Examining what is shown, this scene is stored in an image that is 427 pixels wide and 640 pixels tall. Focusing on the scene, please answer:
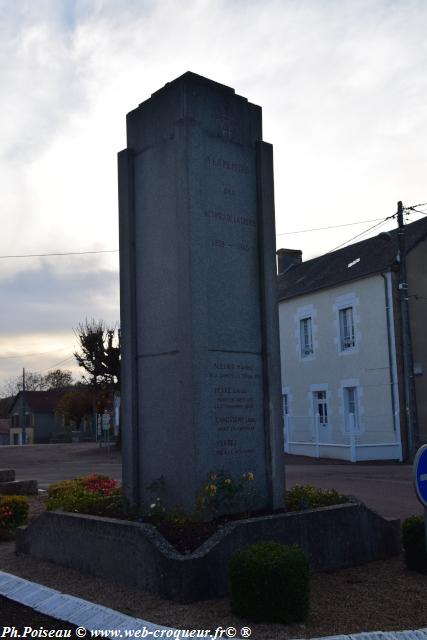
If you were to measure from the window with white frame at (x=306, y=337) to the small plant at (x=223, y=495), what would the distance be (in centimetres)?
2215

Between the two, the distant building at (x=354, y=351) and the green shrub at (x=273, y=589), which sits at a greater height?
the distant building at (x=354, y=351)

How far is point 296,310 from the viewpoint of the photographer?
3020 cm

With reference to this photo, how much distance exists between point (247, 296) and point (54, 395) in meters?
71.5

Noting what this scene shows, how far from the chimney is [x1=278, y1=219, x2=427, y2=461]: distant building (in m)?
3.95

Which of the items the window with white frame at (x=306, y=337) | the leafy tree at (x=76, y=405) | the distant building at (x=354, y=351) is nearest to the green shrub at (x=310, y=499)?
the distant building at (x=354, y=351)

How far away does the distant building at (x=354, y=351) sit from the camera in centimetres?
2484

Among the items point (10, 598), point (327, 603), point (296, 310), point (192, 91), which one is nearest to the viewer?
point (327, 603)

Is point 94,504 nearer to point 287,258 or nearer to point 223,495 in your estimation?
point 223,495

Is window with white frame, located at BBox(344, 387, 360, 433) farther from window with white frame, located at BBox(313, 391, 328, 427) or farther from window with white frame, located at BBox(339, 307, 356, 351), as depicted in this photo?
window with white frame, located at BBox(339, 307, 356, 351)

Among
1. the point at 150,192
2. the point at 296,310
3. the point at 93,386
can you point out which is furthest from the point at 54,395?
the point at 150,192

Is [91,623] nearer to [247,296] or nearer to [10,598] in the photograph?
[10,598]

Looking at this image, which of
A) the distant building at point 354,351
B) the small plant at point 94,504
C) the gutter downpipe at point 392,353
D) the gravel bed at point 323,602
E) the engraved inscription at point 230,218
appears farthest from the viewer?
the distant building at point 354,351

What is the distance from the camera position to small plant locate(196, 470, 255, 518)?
7059 millimetres

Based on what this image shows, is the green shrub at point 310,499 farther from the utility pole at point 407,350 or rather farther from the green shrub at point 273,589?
the utility pole at point 407,350
